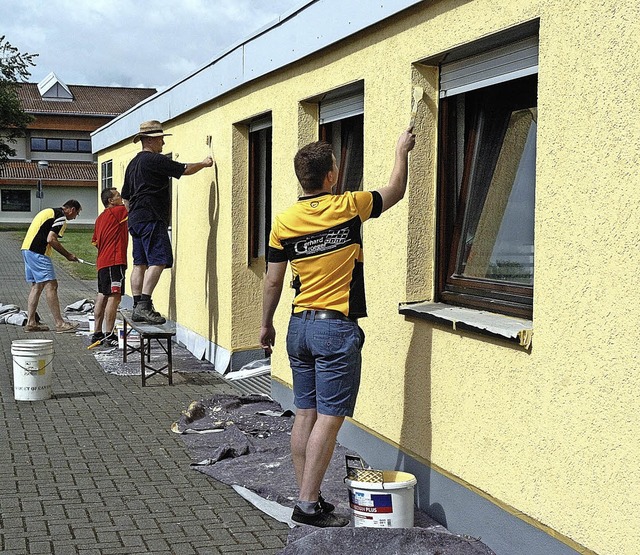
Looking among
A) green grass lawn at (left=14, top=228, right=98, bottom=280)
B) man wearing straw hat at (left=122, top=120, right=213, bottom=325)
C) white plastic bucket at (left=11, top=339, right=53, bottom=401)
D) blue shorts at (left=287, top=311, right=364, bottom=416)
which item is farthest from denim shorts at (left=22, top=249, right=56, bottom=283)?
green grass lawn at (left=14, top=228, right=98, bottom=280)

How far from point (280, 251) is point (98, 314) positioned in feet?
25.6

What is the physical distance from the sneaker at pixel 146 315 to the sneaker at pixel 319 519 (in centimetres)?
487

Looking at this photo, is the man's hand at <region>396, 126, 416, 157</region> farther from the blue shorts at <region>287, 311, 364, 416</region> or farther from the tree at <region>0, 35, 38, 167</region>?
the tree at <region>0, 35, 38, 167</region>

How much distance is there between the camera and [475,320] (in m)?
5.00

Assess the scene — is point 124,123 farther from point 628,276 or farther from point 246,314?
point 628,276

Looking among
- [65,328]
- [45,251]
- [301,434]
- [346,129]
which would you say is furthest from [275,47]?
[65,328]

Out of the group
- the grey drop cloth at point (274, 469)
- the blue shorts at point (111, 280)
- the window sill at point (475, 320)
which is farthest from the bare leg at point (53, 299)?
the window sill at point (475, 320)

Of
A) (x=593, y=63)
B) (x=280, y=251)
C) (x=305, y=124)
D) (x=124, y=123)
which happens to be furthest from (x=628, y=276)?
(x=124, y=123)

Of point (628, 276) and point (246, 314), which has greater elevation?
point (628, 276)

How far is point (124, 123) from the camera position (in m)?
16.6

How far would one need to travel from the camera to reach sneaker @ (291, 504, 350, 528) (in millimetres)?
5137

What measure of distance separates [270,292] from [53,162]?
66525 millimetres

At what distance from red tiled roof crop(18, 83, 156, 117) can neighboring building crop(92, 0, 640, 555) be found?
211 ft

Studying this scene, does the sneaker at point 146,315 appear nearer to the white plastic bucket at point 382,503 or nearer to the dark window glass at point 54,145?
the white plastic bucket at point 382,503
